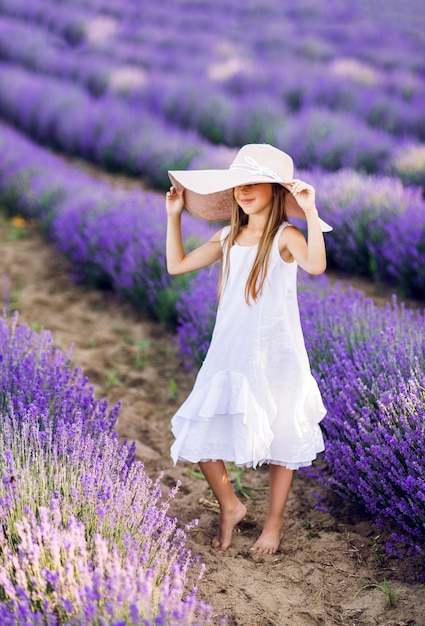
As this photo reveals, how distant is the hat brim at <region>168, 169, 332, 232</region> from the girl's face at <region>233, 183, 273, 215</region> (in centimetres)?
2

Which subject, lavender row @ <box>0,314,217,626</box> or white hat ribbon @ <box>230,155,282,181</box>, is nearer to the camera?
lavender row @ <box>0,314,217,626</box>

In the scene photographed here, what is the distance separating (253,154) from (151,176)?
16.6 feet

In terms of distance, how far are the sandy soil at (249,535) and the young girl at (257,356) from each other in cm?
16

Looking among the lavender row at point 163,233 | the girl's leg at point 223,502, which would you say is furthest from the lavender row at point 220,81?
the girl's leg at point 223,502

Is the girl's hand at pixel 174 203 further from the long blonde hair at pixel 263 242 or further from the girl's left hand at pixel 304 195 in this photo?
the girl's left hand at pixel 304 195

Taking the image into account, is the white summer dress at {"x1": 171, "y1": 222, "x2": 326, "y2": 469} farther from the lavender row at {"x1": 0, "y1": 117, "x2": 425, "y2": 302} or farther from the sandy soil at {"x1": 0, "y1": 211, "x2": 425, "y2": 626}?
the lavender row at {"x1": 0, "y1": 117, "x2": 425, "y2": 302}

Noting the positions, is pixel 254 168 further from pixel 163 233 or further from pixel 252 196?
pixel 163 233

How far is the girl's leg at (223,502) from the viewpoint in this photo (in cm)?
249

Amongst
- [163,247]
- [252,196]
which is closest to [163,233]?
[163,247]

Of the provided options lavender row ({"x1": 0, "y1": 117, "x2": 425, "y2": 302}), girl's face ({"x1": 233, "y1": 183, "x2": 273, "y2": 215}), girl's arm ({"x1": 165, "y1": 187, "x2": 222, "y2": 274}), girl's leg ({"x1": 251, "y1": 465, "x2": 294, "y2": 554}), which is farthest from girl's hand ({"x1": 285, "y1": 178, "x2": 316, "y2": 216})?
lavender row ({"x1": 0, "y1": 117, "x2": 425, "y2": 302})

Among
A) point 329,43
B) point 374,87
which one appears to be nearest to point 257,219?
point 374,87

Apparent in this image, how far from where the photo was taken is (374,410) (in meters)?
2.58

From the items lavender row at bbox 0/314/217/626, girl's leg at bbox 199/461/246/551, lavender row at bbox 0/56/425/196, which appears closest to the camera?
lavender row at bbox 0/314/217/626

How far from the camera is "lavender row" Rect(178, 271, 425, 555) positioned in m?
2.34
